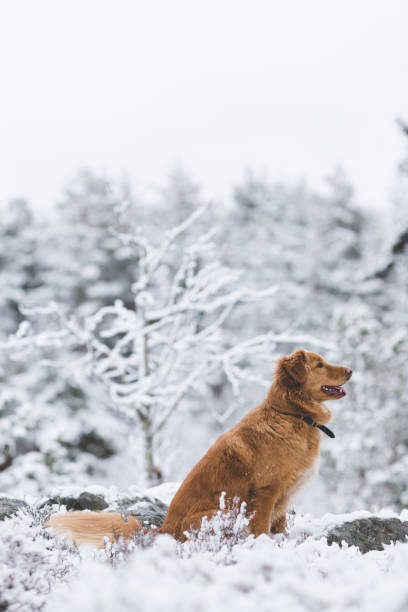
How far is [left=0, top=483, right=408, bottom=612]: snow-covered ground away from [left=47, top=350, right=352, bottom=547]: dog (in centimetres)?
66

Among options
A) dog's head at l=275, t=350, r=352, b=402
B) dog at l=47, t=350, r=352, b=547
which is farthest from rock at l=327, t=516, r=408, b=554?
dog's head at l=275, t=350, r=352, b=402

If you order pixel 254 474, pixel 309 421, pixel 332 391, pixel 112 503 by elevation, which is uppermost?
pixel 332 391

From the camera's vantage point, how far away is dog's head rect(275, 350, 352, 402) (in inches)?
154

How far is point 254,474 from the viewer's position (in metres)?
3.41

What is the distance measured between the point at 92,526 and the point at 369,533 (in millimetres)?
2230

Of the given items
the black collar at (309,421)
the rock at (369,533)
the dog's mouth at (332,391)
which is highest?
the dog's mouth at (332,391)

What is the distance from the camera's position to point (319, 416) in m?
3.88

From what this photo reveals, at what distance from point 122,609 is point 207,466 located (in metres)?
1.91

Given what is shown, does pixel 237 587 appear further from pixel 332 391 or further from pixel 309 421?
pixel 332 391

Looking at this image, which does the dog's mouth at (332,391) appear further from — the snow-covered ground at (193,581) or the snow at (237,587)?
the snow at (237,587)

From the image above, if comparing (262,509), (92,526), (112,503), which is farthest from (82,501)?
(262,509)

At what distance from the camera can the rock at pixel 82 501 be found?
15.0 feet

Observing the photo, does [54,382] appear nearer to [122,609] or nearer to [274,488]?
[274,488]

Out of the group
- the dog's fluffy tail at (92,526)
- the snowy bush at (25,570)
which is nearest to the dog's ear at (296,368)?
the dog's fluffy tail at (92,526)
